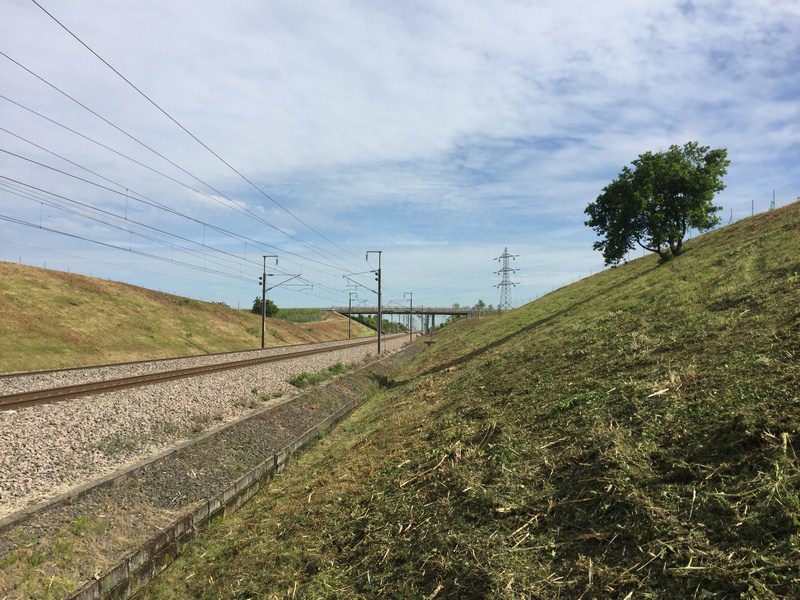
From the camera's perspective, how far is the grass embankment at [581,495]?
4.22m

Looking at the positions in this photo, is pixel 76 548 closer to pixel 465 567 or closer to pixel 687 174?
pixel 465 567

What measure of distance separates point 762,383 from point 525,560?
4103 millimetres

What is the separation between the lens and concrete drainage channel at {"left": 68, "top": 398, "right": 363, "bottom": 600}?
6996 millimetres

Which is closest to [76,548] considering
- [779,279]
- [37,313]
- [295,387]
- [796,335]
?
[796,335]

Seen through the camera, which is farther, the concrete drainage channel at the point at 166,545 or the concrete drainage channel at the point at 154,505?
the concrete drainage channel at the point at 154,505

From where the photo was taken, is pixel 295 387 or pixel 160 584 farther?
pixel 295 387

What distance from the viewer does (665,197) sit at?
113 ft

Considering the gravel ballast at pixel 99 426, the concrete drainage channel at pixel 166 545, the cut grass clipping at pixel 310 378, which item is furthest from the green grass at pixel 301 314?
the concrete drainage channel at pixel 166 545

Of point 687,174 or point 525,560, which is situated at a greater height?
point 687,174

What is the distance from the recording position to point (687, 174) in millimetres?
32906

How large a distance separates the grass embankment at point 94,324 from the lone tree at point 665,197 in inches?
1650

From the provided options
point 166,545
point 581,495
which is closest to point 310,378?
point 166,545

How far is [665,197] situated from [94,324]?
170 feet

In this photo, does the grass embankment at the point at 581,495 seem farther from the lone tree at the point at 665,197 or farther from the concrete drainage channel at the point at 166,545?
the lone tree at the point at 665,197
